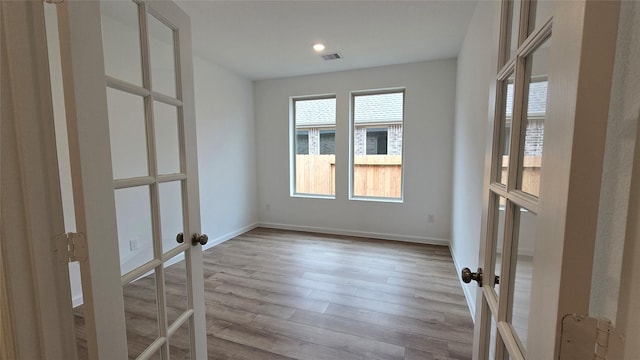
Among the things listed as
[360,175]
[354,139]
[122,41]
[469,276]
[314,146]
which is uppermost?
[122,41]

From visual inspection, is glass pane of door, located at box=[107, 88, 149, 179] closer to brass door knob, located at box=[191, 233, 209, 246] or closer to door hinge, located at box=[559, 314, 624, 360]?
brass door knob, located at box=[191, 233, 209, 246]

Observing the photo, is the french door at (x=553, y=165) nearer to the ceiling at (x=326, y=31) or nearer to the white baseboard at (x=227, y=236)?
the ceiling at (x=326, y=31)

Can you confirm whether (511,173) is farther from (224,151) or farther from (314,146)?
(314,146)

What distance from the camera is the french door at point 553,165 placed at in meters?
0.40

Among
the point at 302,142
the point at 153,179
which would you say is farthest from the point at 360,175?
the point at 153,179

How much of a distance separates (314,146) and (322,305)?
2903 mm

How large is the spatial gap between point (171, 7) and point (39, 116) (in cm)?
71

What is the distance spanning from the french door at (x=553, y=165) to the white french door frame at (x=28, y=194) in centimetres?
125

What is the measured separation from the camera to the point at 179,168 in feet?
4.30

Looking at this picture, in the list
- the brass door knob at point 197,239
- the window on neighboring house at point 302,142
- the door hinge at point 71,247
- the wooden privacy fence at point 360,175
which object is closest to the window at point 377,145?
the wooden privacy fence at point 360,175

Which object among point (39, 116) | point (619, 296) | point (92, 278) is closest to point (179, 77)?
point (39, 116)

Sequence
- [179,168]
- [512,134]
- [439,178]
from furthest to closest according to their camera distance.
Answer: [439,178] → [179,168] → [512,134]

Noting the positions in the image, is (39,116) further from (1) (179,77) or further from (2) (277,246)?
(2) (277,246)

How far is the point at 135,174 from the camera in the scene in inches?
41.9
